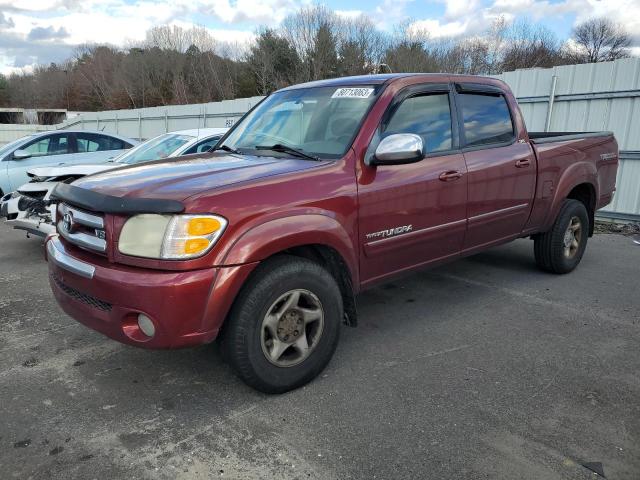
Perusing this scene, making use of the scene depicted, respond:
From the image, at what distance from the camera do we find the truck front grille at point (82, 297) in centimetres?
Result: 271

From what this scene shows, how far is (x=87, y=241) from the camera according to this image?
282 centimetres

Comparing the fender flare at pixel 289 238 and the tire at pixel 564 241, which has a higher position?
the fender flare at pixel 289 238

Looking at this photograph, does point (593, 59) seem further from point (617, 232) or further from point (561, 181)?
point (561, 181)

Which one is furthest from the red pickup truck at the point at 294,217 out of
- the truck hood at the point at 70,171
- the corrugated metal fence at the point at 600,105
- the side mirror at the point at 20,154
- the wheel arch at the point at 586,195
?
the side mirror at the point at 20,154

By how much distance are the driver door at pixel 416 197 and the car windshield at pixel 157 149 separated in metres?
4.36

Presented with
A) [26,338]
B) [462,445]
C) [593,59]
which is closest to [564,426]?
[462,445]

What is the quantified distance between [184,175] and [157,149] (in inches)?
189

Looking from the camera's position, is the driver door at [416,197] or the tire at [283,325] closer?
the tire at [283,325]

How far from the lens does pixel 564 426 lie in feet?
8.84

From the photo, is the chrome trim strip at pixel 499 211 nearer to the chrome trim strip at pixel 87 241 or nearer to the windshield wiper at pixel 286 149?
the windshield wiper at pixel 286 149

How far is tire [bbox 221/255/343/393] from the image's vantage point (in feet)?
9.00

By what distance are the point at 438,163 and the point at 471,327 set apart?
1342mm

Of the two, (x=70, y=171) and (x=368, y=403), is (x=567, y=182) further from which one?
(x=70, y=171)

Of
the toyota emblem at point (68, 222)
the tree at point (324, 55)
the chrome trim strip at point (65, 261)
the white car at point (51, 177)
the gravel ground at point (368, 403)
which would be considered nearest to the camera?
the gravel ground at point (368, 403)
